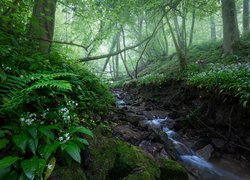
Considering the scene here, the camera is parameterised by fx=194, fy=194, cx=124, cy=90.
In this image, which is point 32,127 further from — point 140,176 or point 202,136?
point 202,136

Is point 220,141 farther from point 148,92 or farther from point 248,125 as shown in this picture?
point 148,92

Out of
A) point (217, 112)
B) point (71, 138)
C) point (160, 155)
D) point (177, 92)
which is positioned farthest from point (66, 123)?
point (177, 92)

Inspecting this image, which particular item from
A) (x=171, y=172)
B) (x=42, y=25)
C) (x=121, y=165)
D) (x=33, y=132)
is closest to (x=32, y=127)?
(x=33, y=132)

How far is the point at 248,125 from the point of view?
4.62 metres

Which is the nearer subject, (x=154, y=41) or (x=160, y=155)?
(x=160, y=155)

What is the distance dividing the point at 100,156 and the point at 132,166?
1.63ft

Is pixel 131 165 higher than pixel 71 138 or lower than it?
lower

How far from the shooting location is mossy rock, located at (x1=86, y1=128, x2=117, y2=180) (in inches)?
97.3

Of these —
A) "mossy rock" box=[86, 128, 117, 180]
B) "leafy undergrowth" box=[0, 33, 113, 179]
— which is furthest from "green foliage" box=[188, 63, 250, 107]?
"leafy undergrowth" box=[0, 33, 113, 179]

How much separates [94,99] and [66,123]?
1.94 meters

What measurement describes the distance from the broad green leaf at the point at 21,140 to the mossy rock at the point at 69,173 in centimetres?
47

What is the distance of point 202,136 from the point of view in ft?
18.7

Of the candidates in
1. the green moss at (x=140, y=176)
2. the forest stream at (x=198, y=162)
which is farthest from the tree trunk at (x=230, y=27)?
the green moss at (x=140, y=176)

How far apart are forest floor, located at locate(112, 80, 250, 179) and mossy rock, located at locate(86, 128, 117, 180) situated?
4.37 ft
